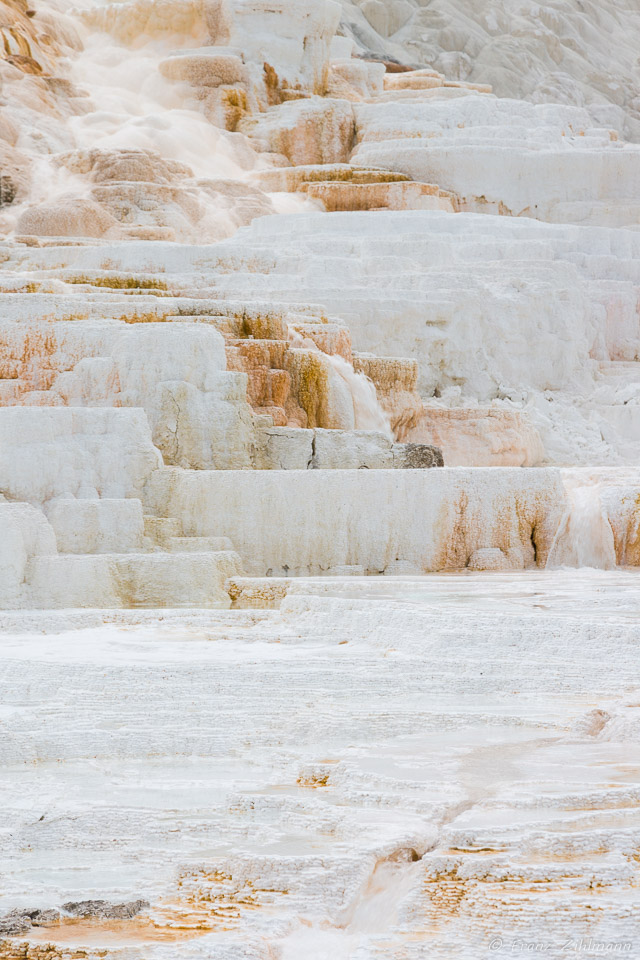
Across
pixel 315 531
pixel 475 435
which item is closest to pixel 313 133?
pixel 475 435

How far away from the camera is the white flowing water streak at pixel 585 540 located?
754 centimetres

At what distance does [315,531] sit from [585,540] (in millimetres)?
1658

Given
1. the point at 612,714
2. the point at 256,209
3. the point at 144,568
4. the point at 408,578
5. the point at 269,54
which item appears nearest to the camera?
the point at 612,714

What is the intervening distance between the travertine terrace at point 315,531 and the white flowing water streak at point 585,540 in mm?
21

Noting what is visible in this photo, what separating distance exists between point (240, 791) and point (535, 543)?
177 inches

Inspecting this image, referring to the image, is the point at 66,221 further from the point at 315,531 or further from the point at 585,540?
the point at 585,540

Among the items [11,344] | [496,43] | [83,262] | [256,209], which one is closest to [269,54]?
[256,209]

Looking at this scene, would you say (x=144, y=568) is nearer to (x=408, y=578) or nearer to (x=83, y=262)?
Result: (x=408, y=578)

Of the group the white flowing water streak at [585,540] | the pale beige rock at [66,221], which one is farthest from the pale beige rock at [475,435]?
the pale beige rock at [66,221]

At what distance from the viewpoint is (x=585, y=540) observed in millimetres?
7547

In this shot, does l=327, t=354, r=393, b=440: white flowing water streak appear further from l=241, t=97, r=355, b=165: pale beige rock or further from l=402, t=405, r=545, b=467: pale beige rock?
l=241, t=97, r=355, b=165: pale beige rock

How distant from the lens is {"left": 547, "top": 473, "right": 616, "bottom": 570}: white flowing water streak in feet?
24.7

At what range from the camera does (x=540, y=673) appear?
14.3ft

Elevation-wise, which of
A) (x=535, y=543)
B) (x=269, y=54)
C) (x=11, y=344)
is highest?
(x=269, y=54)
